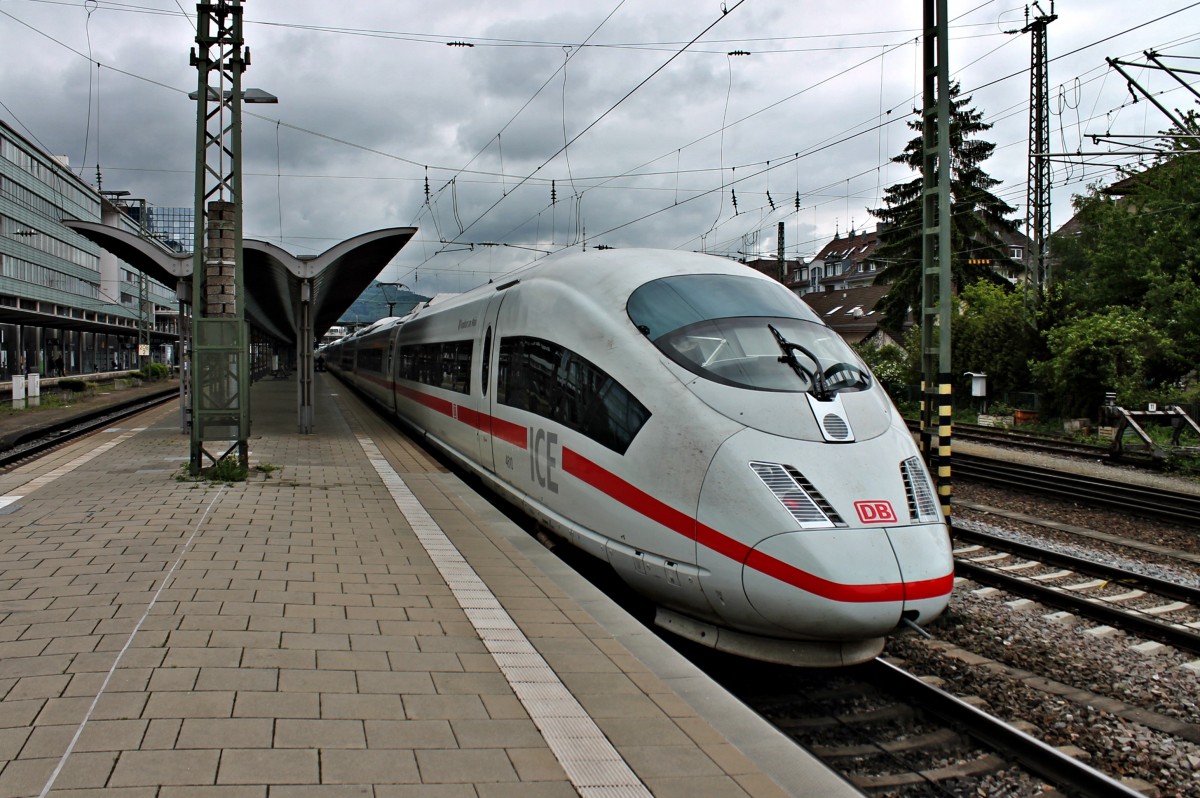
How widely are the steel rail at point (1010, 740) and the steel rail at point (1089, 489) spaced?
26.2 ft

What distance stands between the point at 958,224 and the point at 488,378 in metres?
31.4

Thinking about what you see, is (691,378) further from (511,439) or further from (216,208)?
(216,208)

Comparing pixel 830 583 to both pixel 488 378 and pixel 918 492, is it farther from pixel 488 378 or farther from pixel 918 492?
pixel 488 378

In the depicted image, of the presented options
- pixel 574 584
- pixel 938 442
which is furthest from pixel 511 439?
pixel 938 442

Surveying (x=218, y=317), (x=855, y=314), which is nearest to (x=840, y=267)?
(x=855, y=314)

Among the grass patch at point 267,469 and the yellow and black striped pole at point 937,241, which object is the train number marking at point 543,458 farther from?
the grass patch at point 267,469

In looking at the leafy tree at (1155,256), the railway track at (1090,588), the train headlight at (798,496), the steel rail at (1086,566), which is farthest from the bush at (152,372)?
the train headlight at (798,496)

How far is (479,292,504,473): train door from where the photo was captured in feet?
31.4

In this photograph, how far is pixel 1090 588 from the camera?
8180mm

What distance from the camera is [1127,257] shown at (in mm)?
28938

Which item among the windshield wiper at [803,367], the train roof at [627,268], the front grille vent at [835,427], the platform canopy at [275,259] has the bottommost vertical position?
the front grille vent at [835,427]

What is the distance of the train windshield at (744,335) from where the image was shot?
5895 millimetres

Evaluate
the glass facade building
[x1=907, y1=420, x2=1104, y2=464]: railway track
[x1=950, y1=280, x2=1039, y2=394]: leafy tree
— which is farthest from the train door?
the glass facade building

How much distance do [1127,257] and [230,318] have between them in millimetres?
28960
